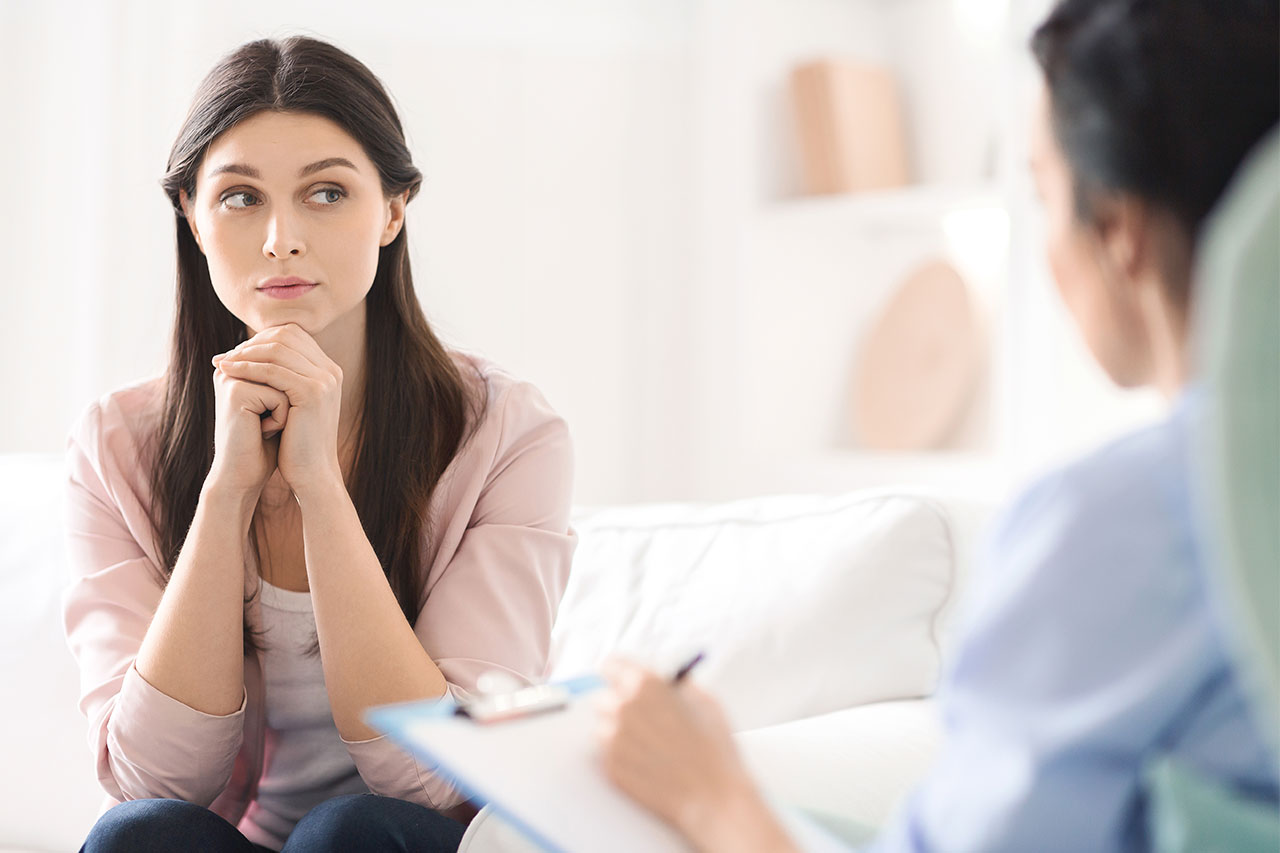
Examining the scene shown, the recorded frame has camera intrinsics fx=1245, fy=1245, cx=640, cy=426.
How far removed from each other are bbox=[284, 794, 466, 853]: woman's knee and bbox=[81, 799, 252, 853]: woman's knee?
0.07 metres

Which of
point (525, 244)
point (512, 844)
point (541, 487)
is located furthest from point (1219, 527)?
point (525, 244)

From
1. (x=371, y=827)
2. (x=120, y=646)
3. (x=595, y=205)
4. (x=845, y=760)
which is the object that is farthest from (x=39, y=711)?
(x=595, y=205)

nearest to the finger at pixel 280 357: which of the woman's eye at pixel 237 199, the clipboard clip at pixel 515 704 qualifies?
the woman's eye at pixel 237 199

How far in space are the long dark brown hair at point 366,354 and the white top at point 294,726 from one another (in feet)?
0.35

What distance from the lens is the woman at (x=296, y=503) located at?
1164 millimetres

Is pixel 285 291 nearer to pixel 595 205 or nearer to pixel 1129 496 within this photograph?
pixel 1129 496

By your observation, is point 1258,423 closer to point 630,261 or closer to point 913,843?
point 913,843

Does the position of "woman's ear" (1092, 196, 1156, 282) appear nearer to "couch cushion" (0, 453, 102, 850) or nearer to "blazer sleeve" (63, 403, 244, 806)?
"blazer sleeve" (63, 403, 244, 806)

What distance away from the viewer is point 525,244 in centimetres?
270

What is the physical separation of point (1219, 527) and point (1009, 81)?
1.77 metres

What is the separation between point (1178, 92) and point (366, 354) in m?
1.02

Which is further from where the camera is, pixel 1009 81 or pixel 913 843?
pixel 1009 81

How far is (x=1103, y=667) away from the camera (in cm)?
53

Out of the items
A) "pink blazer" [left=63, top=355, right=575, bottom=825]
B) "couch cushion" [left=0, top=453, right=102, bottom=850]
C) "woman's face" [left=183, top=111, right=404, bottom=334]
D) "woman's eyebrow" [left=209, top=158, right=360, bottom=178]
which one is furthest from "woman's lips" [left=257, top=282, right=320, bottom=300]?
"couch cushion" [left=0, top=453, right=102, bottom=850]
